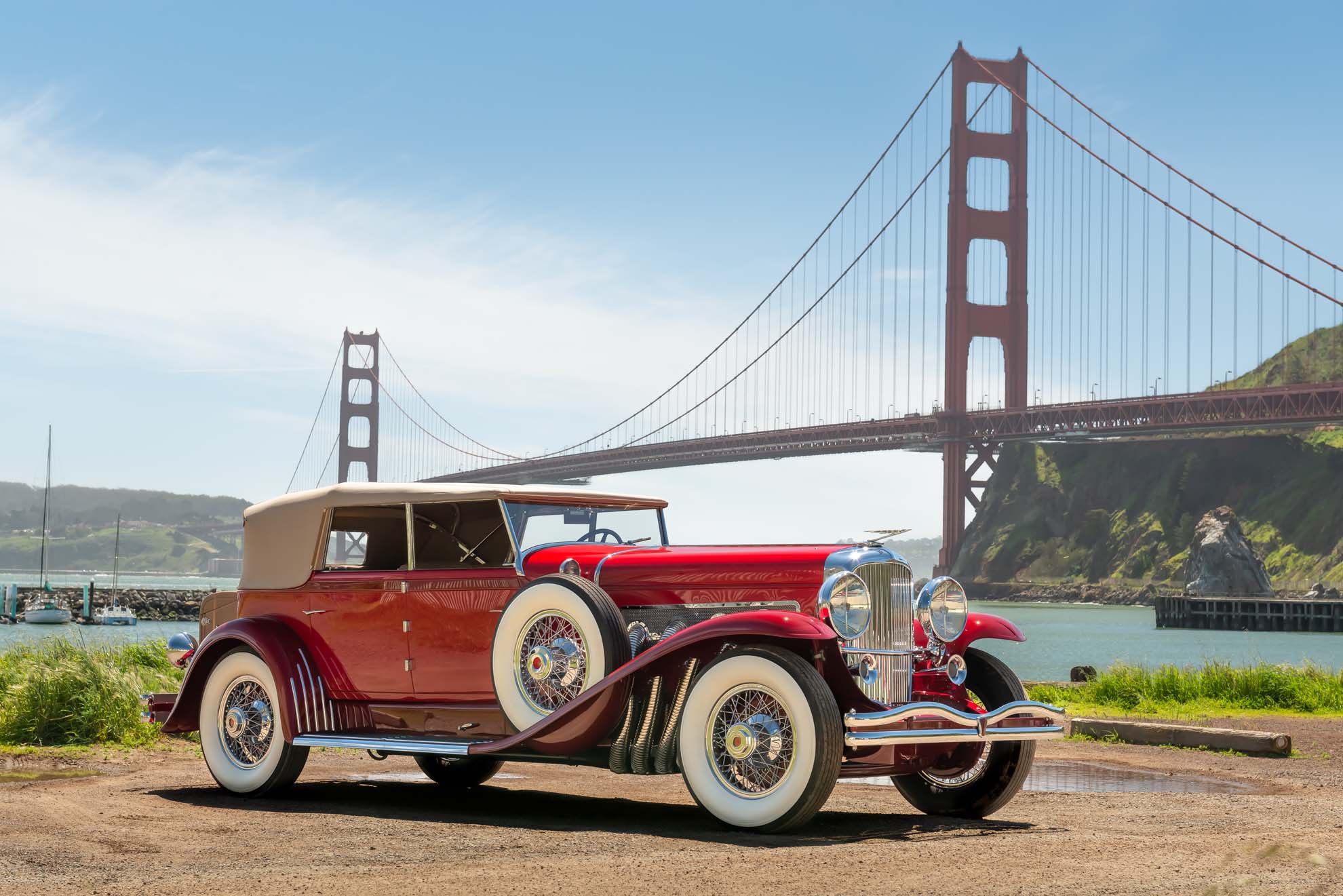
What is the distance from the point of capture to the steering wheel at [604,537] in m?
8.49

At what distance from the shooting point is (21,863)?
5879mm

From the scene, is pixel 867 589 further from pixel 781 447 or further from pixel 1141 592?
pixel 1141 592

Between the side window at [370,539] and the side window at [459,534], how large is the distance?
17cm

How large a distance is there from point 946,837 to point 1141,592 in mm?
99419

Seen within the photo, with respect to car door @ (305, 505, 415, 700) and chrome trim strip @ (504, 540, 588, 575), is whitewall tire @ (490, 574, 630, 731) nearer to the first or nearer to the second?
chrome trim strip @ (504, 540, 588, 575)

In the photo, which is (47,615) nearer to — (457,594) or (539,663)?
(457,594)

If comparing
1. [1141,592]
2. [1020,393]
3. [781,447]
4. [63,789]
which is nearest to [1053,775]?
[63,789]

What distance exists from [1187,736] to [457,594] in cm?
653

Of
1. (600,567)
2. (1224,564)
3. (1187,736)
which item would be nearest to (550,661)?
(600,567)

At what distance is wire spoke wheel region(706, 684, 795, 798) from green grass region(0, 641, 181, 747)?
19.3ft

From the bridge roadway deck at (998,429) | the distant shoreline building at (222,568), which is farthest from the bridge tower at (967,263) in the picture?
the distant shoreline building at (222,568)

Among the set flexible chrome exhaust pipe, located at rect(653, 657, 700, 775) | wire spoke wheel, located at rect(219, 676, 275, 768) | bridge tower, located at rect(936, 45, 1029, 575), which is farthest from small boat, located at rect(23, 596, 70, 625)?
flexible chrome exhaust pipe, located at rect(653, 657, 700, 775)

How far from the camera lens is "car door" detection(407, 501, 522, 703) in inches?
308

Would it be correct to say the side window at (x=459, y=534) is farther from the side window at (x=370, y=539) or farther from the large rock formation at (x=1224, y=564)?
the large rock formation at (x=1224, y=564)
